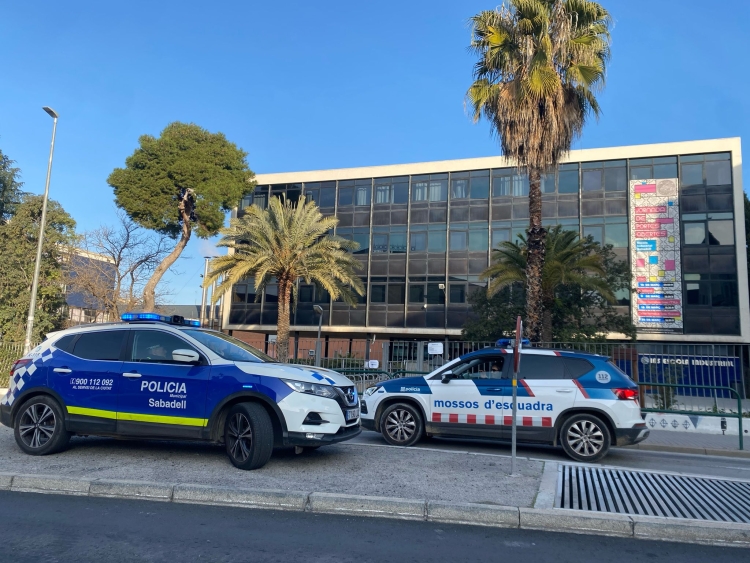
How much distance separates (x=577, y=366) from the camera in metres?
9.69

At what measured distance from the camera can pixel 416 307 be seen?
120ft

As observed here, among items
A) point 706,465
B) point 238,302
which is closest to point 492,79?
point 706,465

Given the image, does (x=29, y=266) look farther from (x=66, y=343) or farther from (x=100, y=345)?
(x=100, y=345)

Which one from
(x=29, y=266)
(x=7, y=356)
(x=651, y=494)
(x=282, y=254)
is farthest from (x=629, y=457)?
(x=29, y=266)

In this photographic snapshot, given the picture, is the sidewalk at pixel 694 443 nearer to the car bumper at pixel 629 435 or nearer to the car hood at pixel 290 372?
the car bumper at pixel 629 435

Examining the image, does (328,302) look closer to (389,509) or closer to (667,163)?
(667,163)

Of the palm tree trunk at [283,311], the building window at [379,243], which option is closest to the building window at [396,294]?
the building window at [379,243]

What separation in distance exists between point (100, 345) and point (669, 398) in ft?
39.4

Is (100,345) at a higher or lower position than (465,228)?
lower

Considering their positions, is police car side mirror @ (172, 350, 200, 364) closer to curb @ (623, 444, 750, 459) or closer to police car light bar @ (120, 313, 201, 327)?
police car light bar @ (120, 313, 201, 327)

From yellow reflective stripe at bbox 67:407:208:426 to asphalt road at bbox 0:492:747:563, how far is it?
1.57 m

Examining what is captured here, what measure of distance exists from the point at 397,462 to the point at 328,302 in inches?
1208

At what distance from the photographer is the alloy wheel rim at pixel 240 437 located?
7176mm

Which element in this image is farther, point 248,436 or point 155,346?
point 155,346
